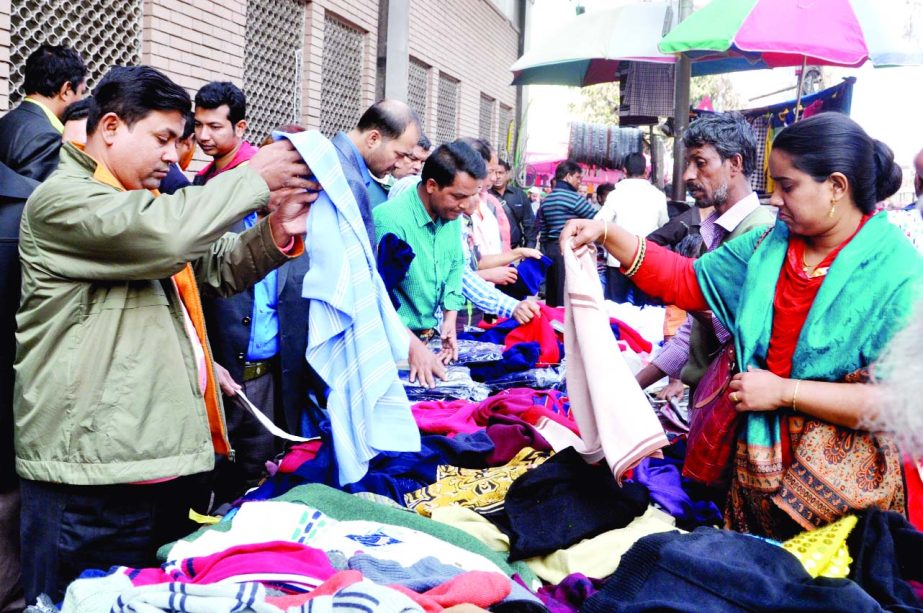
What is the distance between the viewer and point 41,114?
4309 millimetres

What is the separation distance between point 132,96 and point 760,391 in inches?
73.5

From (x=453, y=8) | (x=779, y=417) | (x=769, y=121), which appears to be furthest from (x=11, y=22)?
(x=453, y=8)

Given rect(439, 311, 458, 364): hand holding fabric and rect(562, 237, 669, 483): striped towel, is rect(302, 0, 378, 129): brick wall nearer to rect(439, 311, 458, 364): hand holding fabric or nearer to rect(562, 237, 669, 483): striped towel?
rect(439, 311, 458, 364): hand holding fabric

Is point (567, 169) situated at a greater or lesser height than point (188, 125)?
greater

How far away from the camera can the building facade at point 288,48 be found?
5449mm

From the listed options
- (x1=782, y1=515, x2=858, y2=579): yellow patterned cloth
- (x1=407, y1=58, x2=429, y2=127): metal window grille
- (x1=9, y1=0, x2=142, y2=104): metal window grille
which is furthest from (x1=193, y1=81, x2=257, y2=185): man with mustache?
(x1=407, y1=58, x2=429, y2=127): metal window grille

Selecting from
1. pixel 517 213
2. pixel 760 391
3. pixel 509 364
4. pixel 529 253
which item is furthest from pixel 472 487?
pixel 517 213

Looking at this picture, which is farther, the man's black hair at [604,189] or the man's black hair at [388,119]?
the man's black hair at [604,189]

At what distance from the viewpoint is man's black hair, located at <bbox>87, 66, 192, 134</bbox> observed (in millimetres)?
2379

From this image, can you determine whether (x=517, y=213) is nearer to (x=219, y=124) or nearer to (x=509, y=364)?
(x=509, y=364)

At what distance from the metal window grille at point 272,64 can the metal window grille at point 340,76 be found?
64 centimetres

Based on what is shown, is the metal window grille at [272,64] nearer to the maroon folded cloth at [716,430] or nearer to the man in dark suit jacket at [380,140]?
the man in dark suit jacket at [380,140]

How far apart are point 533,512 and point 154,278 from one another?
4.22ft

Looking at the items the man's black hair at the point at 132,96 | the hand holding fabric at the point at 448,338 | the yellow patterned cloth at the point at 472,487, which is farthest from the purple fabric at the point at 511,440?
the man's black hair at the point at 132,96
